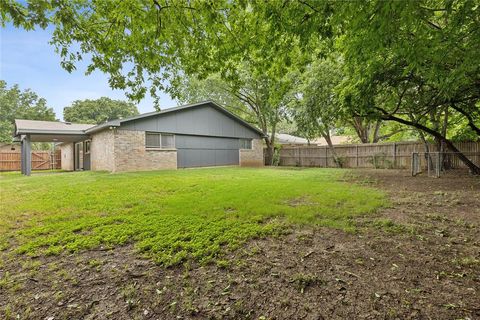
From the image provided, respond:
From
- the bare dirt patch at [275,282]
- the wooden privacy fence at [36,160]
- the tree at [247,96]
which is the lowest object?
the bare dirt patch at [275,282]

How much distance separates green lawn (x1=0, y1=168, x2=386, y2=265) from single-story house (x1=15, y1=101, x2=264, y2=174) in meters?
6.05

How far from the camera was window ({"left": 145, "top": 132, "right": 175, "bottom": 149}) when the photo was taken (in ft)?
42.1

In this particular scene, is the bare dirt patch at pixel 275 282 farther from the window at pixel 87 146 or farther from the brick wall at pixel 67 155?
the brick wall at pixel 67 155

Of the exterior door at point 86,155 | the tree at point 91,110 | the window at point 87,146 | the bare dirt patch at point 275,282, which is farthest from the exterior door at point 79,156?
the tree at point 91,110

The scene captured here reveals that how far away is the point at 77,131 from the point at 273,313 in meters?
15.1

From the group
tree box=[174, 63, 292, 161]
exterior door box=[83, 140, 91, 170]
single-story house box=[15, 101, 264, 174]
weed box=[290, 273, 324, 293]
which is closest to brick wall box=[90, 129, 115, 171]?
single-story house box=[15, 101, 264, 174]

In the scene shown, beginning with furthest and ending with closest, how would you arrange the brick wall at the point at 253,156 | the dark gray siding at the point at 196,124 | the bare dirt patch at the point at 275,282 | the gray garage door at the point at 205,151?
the brick wall at the point at 253,156, the gray garage door at the point at 205,151, the dark gray siding at the point at 196,124, the bare dirt patch at the point at 275,282

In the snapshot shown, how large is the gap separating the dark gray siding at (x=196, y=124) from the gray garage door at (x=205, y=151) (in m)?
0.43

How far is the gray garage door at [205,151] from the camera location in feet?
46.2

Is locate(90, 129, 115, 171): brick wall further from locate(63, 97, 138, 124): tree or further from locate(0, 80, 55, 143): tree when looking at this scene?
locate(0, 80, 55, 143): tree

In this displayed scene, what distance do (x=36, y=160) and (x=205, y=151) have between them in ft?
48.2

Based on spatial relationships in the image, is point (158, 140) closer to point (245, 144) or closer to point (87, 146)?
point (87, 146)

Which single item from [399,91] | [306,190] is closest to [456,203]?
[306,190]

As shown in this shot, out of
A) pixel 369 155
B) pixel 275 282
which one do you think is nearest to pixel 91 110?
pixel 369 155
